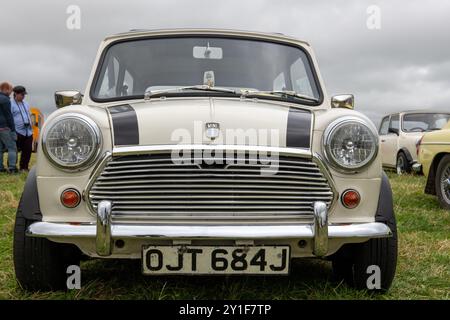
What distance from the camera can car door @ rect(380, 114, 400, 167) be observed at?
1107 cm

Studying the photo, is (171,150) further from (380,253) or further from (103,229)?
(380,253)

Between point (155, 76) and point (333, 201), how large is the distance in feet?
5.07

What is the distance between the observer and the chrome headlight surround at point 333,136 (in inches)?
99.0

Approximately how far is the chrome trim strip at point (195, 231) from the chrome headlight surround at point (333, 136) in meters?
0.30

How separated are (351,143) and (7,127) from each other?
7846mm

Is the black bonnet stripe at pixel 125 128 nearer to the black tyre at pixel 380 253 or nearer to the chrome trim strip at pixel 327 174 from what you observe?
the chrome trim strip at pixel 327 174

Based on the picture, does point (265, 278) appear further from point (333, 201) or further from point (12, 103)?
point (12, 103)

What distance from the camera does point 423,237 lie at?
438 centimetres

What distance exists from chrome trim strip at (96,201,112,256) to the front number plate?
0.59 ft

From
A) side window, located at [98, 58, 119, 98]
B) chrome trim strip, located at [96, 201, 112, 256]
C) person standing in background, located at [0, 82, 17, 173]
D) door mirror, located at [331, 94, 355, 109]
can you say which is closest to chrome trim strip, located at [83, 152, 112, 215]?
chrome trim strip, located at [96, 201, 112, 256]

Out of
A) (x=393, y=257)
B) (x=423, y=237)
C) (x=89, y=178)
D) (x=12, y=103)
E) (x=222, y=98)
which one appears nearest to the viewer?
(x=89, y=178)

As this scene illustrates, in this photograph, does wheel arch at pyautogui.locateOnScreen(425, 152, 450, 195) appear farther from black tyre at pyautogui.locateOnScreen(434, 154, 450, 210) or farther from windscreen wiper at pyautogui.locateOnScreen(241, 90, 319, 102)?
windscreen wiper at pyautogui.locateOnScreen(241, 90, 319, 102)
